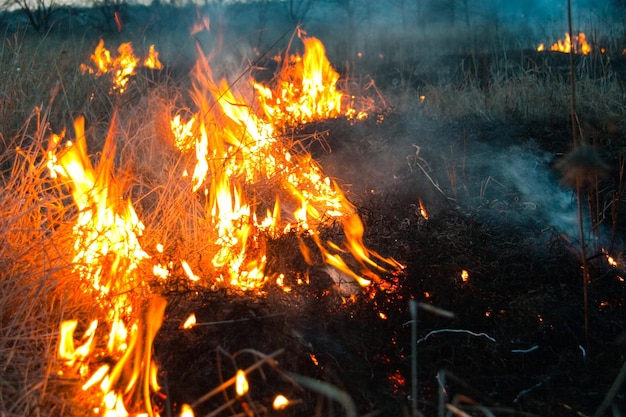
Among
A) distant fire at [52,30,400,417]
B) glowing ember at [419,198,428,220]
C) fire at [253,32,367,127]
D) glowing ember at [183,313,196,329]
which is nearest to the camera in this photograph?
distant fire at [52,30,400,417]

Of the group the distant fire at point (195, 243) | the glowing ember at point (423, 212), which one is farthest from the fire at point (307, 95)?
the glowing ember at point (423, 212)

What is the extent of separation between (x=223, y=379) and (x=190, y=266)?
1.04 m

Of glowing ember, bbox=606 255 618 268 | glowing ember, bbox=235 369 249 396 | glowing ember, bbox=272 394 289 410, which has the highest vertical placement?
glowing ember, bbox=235 369 249 396

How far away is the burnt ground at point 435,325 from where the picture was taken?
8.20 ft

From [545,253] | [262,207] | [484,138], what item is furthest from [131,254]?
[484,138]

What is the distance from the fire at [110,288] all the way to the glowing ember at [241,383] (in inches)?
13.1

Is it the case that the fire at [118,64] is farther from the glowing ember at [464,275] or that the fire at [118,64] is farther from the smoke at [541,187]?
the glowing ember at [464,275]

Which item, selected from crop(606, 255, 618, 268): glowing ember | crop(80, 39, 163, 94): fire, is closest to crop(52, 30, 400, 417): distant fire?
crop(606, 255, 618, 268): glowing ember

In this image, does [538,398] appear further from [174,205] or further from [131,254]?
[174,205]

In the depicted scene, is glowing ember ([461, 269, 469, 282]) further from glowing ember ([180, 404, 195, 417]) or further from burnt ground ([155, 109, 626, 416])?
glowing ember ([180, 404, 195, 417])

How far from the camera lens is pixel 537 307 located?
2.98m

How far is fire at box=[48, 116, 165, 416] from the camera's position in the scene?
7.84 feet

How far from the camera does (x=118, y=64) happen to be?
8883 millimetres

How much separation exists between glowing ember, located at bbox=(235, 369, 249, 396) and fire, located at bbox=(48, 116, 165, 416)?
1.09ft
